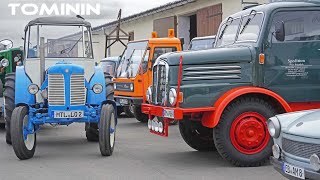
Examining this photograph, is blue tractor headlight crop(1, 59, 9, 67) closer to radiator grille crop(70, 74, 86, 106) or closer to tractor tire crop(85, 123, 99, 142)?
tractor tire crop(85, 123, 99, 142)

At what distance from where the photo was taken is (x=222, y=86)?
27.1 ft

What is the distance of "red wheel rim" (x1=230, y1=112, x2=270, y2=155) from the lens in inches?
323

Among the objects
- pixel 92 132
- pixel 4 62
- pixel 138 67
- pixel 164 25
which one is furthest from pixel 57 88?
pixel 164 25

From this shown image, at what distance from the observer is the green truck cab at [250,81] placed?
26.8ft

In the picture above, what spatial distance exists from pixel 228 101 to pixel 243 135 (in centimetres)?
62

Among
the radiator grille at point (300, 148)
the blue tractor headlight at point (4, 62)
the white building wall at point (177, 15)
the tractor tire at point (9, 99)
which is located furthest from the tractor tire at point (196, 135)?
the white building wall at point (177, 15)

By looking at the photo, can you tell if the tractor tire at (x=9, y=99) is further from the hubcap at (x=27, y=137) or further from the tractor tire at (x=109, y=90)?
the tractor tire at (x=109, y=90)

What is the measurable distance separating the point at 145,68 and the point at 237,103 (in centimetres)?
606

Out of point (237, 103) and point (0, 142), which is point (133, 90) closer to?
point (0, 142)

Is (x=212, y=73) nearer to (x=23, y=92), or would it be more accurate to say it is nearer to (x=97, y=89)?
(x=97, y=89)

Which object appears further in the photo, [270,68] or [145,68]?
[145,68]

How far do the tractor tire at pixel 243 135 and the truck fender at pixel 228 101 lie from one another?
181mm

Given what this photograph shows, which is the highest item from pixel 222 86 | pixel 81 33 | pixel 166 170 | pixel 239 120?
pixel 81 33

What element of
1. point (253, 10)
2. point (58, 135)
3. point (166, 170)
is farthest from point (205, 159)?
point (58, 135)
